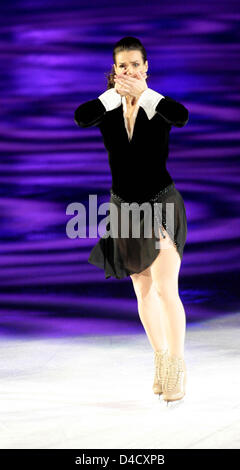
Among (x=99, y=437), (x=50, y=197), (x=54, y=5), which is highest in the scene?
(x=54, y=5)

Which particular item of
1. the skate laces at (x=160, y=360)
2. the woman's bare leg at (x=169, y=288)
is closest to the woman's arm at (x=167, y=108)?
the woman's bare leg at (x=169, y=288)

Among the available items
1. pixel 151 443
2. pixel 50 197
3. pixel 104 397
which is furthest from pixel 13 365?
pixel 50 197

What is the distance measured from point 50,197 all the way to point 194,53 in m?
1.24

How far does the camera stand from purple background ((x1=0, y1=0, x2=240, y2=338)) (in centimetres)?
512

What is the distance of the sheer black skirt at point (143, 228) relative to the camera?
304 centimetres

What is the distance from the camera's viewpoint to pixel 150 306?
123 inches

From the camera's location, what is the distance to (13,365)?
12.3 feet

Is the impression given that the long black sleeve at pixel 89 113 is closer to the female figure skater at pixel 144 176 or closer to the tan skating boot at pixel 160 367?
the female figure skater at pixel 144 176

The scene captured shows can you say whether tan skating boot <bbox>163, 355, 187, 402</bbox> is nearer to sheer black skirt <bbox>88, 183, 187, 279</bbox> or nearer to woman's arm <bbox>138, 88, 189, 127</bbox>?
sheer black skirt <bbox>88, 183, 187, 279</bbox>

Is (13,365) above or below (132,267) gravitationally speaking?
below

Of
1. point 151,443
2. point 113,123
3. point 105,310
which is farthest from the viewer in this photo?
point 105,310

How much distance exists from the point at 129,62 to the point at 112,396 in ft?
4.08

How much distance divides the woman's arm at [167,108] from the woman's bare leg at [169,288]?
0.41m

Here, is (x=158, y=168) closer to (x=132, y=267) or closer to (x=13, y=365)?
(x=132, y=267)
